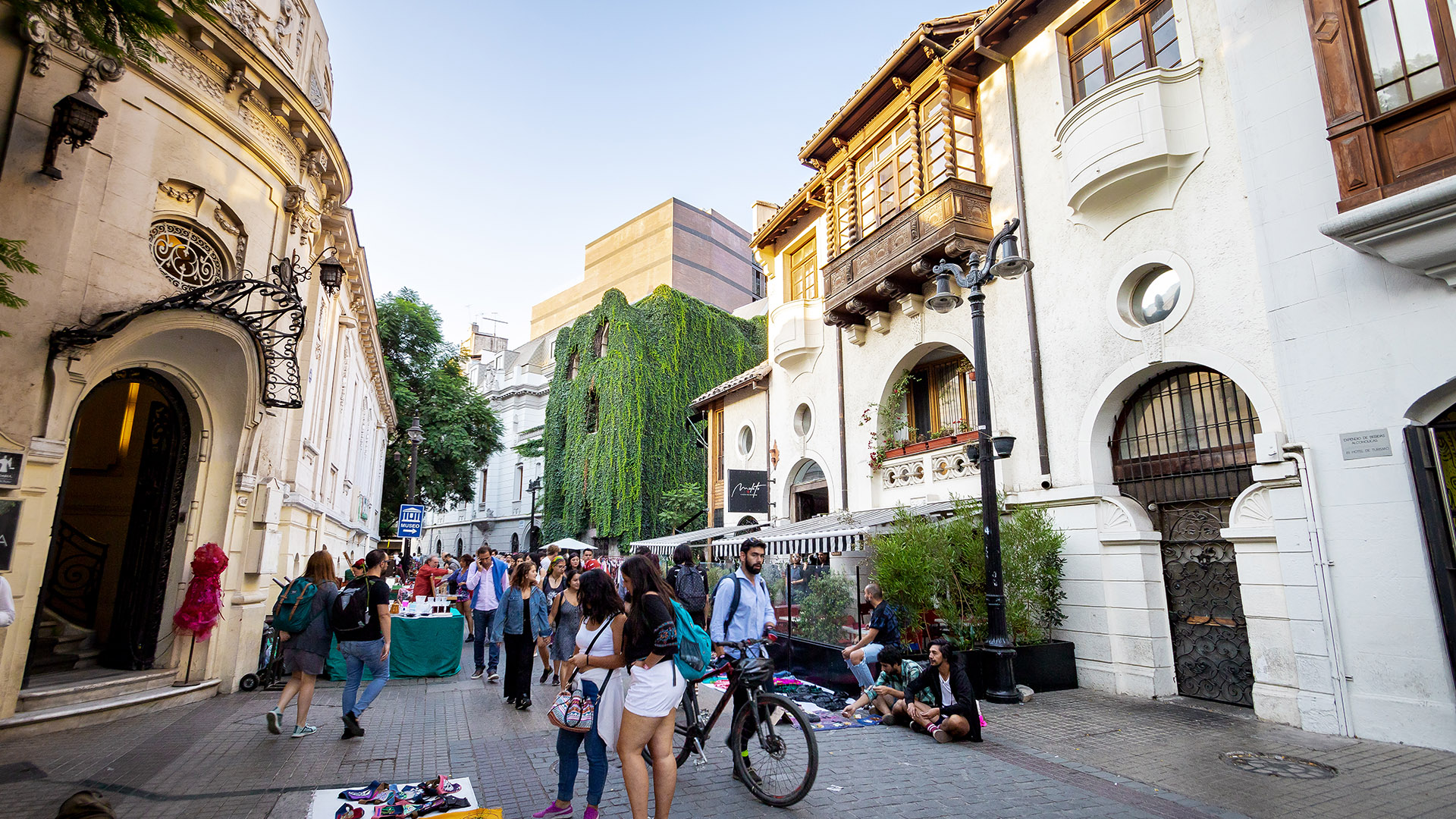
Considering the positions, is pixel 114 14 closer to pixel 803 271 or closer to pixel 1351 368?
pixel 1351 368

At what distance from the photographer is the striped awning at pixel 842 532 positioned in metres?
11.3

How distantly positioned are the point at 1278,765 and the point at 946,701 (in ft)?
9.13

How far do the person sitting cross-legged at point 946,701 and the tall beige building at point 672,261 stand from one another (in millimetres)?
36379

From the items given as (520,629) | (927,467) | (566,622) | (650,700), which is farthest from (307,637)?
(927,467)

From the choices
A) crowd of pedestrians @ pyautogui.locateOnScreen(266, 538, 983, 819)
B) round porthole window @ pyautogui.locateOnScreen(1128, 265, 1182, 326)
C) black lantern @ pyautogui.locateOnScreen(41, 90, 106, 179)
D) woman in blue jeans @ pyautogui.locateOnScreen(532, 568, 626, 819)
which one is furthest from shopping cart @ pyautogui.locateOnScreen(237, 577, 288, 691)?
round porthole window @ pyautogui.locateOnScreen(1128, 265, 1182, 326)

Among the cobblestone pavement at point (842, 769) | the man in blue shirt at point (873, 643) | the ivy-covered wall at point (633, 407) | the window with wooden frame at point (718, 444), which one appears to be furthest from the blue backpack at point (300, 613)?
the ivy-covered wall at point (633, 407)

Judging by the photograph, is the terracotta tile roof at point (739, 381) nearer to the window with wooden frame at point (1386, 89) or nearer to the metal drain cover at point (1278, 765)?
the window with wooden frame at point (1386, 89)

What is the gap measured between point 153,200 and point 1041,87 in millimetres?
12749

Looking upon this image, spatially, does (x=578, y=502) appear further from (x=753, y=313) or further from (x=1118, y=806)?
(x=1118, y=806)

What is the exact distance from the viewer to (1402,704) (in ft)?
22.0

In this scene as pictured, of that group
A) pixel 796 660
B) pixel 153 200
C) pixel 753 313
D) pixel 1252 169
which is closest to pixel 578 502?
pixel 753 313

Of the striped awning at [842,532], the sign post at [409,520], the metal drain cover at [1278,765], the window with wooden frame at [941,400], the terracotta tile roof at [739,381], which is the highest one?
the terracotta tile roof at [739,381]

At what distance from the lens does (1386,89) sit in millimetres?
7082

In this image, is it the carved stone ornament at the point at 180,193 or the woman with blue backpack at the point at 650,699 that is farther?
the carved stone ornament at the point at 180,193
